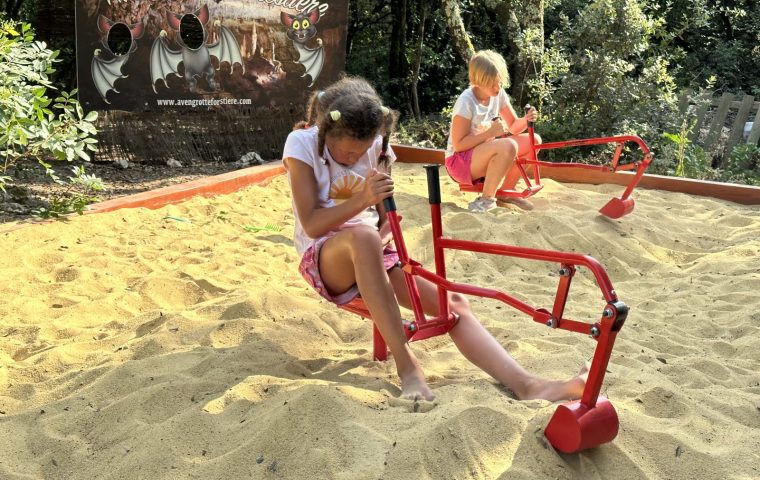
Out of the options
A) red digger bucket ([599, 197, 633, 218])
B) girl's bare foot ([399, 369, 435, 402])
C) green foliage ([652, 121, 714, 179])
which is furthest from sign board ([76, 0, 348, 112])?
girl's bare foot ([399, 369, 435, 402])

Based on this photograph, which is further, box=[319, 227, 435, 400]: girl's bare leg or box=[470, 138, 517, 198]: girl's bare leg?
box=[470, 138, 517, 198]: girl's bare leg

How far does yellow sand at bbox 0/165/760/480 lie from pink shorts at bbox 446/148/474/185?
14.4 inches

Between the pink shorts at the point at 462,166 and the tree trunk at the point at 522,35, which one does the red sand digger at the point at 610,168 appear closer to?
the pink shorts at the point at 462,166

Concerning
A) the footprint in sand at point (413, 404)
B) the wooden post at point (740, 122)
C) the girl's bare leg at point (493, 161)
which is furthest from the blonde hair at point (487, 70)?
the wooden post at point (740, 122)

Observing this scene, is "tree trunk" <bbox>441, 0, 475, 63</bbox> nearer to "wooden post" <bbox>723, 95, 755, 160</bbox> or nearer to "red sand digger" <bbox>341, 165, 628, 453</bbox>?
"wooden post" <bbox>723, 95, 755, 160</bbox>

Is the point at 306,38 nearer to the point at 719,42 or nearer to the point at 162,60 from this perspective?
the point at 162,60

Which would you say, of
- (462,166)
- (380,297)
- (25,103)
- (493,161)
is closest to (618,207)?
(493,161)

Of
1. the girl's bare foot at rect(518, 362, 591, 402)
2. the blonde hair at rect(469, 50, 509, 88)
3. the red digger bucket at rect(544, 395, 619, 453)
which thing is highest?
the blonde hair at rect(469, 50, 509, 88)

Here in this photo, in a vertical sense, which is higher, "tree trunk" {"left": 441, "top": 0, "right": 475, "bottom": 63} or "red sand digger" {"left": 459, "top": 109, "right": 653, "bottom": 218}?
"tree trunk" {"left": 441, "top": 0, "right": 475, "bottom": 63}

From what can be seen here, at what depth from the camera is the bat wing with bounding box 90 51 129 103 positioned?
6176 mm

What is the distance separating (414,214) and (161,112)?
8.55 ft

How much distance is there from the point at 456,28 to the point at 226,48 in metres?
3.05

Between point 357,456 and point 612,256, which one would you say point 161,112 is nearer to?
point 612,256

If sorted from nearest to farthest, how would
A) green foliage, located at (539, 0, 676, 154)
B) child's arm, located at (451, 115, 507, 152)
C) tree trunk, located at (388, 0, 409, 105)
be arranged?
child's arm, located at (451, 115, 507, 152) → green foliage, located at (539, 0, 676, 154) → tree trunk, located at (388, 0, 409, 105)
